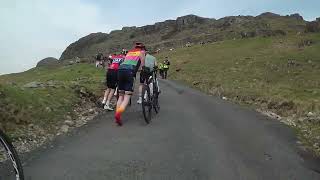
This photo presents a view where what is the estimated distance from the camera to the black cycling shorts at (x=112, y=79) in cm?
1861

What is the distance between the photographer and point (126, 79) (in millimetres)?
16016

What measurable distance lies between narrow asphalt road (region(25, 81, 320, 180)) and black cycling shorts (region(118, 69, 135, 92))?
3.34 ft

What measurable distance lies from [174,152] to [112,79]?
7.58m

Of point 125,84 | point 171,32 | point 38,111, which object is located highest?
point 125,84

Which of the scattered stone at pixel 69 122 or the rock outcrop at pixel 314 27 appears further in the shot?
the rock outcrop at pixel 314 27

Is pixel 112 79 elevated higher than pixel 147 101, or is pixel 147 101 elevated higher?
pixel 112 79

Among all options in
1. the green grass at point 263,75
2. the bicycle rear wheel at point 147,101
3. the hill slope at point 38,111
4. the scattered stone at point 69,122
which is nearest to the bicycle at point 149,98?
the bicycle rear wheel at point 147,101

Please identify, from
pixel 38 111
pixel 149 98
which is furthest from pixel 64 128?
pixel 149 98

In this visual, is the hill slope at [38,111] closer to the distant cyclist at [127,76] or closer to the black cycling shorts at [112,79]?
the black cycling shorts at [112,79]

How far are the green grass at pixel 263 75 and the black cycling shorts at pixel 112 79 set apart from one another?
6.64 meters

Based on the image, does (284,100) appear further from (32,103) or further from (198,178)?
(198,178)

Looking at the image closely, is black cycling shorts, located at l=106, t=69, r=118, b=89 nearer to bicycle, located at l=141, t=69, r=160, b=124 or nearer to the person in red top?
the person in red top

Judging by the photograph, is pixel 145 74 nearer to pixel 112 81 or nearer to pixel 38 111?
pixel 112 81

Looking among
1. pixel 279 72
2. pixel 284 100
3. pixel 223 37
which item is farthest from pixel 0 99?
pixel 223 37
